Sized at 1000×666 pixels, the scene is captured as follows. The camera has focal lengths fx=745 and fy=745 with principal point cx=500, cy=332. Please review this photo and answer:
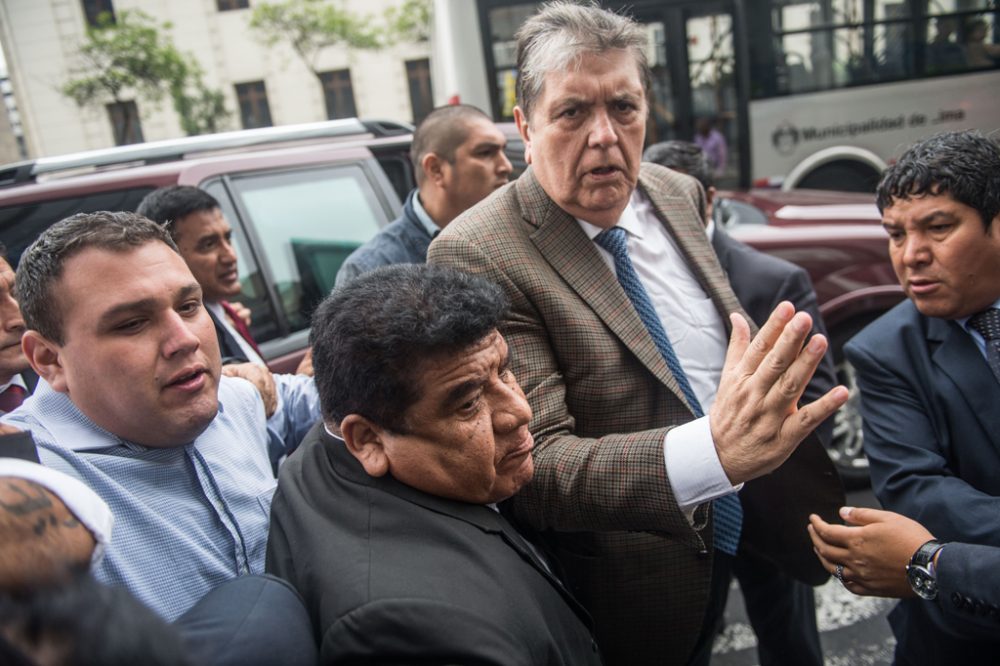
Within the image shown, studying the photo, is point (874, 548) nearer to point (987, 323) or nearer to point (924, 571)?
point (924, 571)

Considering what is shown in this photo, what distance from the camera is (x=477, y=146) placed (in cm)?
337

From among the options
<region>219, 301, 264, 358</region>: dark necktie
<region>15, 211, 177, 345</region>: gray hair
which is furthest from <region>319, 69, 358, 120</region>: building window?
<region>15, 211, 177, 345</region>: gray hair

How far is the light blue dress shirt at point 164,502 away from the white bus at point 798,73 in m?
6.64

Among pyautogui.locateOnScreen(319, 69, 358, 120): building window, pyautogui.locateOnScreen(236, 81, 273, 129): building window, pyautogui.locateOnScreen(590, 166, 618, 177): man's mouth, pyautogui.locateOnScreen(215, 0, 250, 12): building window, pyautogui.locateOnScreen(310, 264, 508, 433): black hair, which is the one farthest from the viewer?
pyautogui.locateOnScreen(319, 69, 358, 120): building window

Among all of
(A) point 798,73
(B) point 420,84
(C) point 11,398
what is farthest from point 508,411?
(B) point 420,84

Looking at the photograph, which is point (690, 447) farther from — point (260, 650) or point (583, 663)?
point (260, 650)

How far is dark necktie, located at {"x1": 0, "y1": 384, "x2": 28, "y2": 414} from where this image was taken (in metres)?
1.97

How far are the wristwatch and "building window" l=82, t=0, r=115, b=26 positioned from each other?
29718mm

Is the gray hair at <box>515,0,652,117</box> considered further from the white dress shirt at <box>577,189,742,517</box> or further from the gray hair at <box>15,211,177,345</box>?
the gray hair at <box>15,211,177,345</box>

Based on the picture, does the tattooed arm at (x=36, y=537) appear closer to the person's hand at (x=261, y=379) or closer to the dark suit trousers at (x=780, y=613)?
the person's hand at (x=261, y=379)

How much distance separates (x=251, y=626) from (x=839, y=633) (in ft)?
9.11

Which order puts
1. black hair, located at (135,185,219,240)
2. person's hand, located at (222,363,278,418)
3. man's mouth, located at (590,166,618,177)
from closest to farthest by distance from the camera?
man's mouth, located at (590,166,618,177) < person's hand, located at (222,363,278,418) < black hair, located at (135,185,219,240)

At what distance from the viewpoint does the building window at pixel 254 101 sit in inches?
1080

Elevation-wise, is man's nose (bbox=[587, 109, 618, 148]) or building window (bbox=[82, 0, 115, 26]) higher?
building window (bbox=[82, 0, 115, 26])
